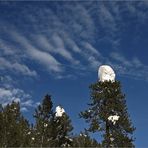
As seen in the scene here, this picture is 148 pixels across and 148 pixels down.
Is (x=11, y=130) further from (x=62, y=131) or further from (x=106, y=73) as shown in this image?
(x=106, y=73)

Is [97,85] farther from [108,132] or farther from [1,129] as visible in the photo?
[1,129]

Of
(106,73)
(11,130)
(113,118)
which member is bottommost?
(11,130)

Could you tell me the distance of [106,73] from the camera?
5825 centimetres

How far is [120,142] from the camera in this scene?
46.0 m

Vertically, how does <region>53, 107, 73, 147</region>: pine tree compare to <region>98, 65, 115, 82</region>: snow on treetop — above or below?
below

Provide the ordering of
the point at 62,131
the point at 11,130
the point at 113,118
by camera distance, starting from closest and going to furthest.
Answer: the point at 11,130 < the point at 113,118 < the point at 62,131

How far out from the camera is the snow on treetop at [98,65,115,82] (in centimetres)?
5657

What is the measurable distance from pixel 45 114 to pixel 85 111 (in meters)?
7.40

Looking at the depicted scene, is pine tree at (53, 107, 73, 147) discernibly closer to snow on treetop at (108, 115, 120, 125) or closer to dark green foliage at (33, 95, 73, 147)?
dark green foliage at (33, 95, 73, 147)

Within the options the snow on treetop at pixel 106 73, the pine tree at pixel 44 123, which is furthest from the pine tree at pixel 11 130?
the snow on treetop at pixel 106 73

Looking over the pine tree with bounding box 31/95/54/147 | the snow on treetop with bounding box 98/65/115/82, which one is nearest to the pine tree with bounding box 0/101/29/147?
the pine tree with bounding box 31/95/54/147

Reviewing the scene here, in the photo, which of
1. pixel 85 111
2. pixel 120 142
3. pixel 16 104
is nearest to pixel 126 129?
pixel 120 142

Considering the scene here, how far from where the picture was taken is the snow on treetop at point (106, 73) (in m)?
56.6

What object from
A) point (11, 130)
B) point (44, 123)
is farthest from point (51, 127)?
point (11, 130)
